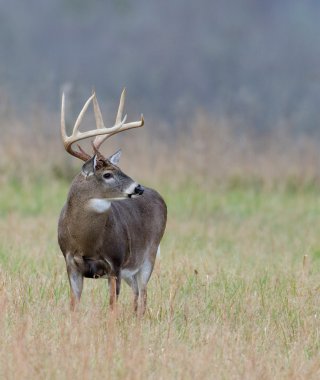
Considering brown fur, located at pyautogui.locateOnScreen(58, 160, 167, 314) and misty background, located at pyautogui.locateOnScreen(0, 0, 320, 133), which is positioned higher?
brown fur, located at pyautogui.locateOnScreen(58, 160, 167, 314)

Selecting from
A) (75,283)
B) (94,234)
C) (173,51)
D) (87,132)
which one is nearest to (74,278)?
(75,283)

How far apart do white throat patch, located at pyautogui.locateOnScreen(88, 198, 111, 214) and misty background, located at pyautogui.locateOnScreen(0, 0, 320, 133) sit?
16.6 metres

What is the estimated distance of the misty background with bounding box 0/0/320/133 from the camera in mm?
29484

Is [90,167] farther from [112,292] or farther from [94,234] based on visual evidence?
[112,292]

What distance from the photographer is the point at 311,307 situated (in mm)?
7629

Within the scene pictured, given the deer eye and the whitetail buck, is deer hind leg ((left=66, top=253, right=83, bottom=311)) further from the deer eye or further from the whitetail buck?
the deer eye

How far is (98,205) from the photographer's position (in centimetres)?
759

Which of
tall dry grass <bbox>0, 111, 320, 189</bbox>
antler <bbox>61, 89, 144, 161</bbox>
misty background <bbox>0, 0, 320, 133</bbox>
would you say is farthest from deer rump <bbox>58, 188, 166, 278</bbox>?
misty background <bbox>0, 0, 320, 133</bbox>

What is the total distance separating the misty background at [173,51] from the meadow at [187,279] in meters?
7.42

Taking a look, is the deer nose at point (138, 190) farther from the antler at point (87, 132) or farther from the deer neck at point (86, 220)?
the antler at point (87, 132)

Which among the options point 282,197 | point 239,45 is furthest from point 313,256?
point 239,45

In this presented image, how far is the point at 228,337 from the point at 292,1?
39993 millimetres

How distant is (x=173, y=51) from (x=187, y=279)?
2886 cm

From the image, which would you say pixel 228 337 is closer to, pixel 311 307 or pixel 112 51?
pixel 311 307
